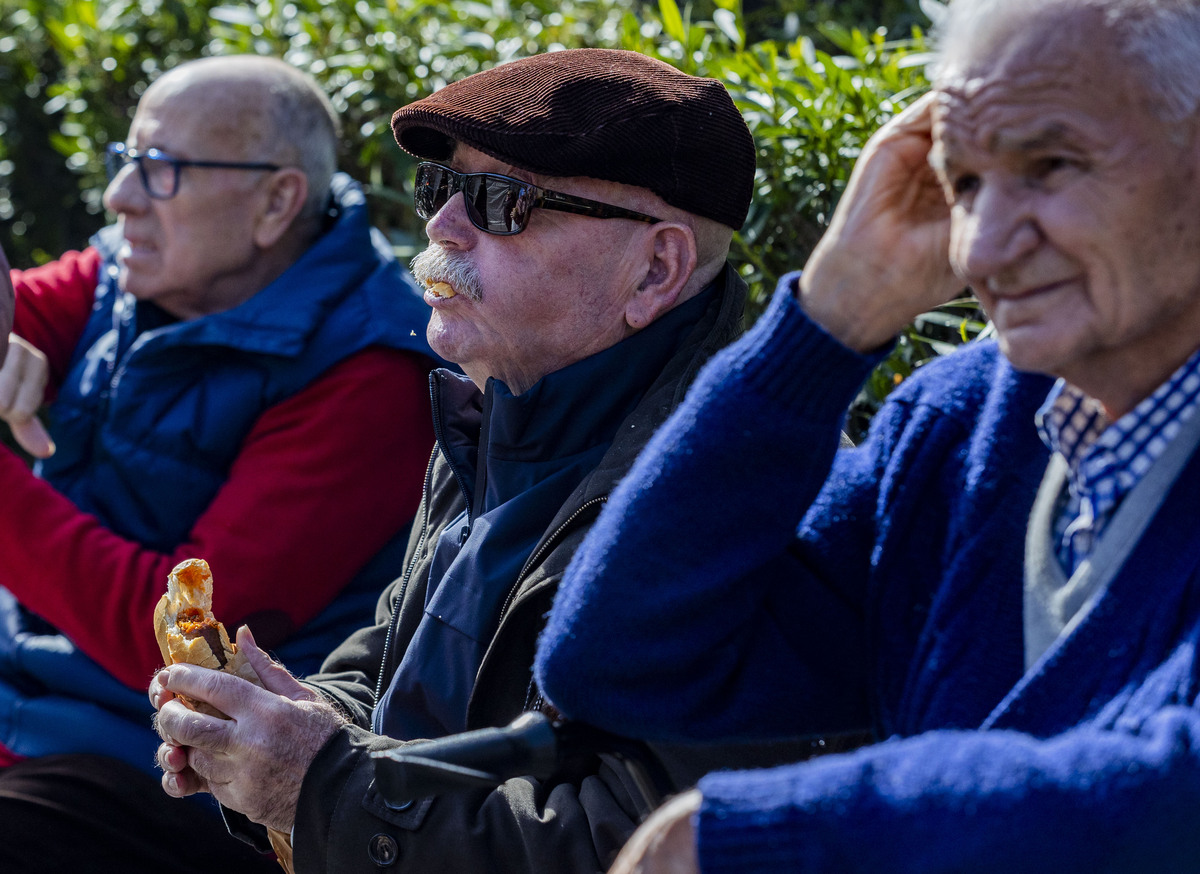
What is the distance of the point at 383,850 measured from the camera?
206cm

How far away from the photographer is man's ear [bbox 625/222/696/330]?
248 cm

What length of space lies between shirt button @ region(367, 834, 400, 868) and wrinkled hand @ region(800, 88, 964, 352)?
1120 millimetres

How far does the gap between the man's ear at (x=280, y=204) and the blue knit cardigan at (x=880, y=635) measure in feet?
7.17

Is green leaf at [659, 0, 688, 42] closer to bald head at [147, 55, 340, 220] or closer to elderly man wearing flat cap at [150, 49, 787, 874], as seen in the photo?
elderly man wearing flat cap at [150, 49, 787, 874]

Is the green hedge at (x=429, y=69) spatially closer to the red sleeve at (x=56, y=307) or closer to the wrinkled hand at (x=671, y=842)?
the red sleeve at (x=56, y=307)

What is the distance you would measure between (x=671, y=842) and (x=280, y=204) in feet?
8.84

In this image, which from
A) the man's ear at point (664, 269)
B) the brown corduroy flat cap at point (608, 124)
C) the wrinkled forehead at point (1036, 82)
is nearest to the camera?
the wrinkled forehead at point (1036, 82)

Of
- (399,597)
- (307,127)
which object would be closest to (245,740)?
(399,597)

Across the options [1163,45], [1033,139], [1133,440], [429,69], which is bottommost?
[429,69]

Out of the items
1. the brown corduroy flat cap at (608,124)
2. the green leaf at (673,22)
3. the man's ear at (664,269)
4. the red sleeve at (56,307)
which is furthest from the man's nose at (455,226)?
the red sleeve at (56,307)

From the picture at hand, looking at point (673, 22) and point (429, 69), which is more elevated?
point (673, 22)

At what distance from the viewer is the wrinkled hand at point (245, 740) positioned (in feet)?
7.00

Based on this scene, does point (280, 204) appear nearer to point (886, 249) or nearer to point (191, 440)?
point (191, 440)

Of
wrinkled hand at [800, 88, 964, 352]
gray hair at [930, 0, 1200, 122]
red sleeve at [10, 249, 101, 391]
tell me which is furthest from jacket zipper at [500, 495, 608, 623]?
red sleeve at [10, 249, 101, 391]
